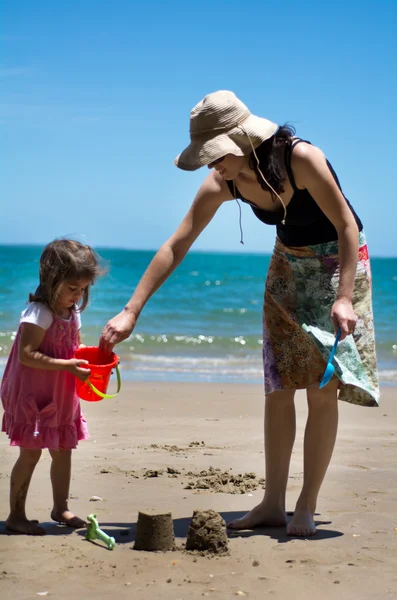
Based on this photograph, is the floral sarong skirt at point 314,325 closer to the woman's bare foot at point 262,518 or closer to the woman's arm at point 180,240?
the woman's arm at point 180,240

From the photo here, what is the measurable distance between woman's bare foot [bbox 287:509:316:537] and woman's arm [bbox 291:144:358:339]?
0.80m

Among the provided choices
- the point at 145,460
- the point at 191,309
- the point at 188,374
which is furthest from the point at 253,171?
the point at 191,309

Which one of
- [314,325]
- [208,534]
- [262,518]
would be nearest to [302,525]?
[262,518]

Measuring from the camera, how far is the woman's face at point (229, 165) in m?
3.17

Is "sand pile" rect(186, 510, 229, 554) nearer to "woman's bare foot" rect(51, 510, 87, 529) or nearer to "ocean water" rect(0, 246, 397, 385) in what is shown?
"woman's bare foot" rect(51, 510, 87, 529)

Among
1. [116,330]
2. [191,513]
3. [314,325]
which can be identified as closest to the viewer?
[116,330]

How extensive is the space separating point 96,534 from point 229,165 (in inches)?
61.4

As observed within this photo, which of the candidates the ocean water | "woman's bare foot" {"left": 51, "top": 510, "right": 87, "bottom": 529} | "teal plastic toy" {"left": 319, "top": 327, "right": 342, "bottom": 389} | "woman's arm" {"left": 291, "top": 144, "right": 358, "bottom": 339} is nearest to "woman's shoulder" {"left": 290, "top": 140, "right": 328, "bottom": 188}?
"woman's arm" {"left": 291, "top": 144, "right": 358, "bottom": 339}

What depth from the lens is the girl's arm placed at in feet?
10.7

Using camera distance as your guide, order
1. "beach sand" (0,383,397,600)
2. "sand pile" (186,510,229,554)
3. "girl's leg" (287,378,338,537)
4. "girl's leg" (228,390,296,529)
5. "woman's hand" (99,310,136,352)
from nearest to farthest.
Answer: "beach sand" (0,383,397,600), "sand pile" (186,510,229,554), "woman's hand" (99,310,136,352), "girl's leg" (287,378,338,537), "girl's leg" (228,390,296,529)

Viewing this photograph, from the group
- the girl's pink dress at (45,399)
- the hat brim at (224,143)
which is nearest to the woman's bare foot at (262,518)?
the girl's pink dress at (45,399)

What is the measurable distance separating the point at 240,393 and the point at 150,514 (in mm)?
4772

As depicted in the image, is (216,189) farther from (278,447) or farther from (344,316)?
(278,447)

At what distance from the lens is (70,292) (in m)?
3.41
